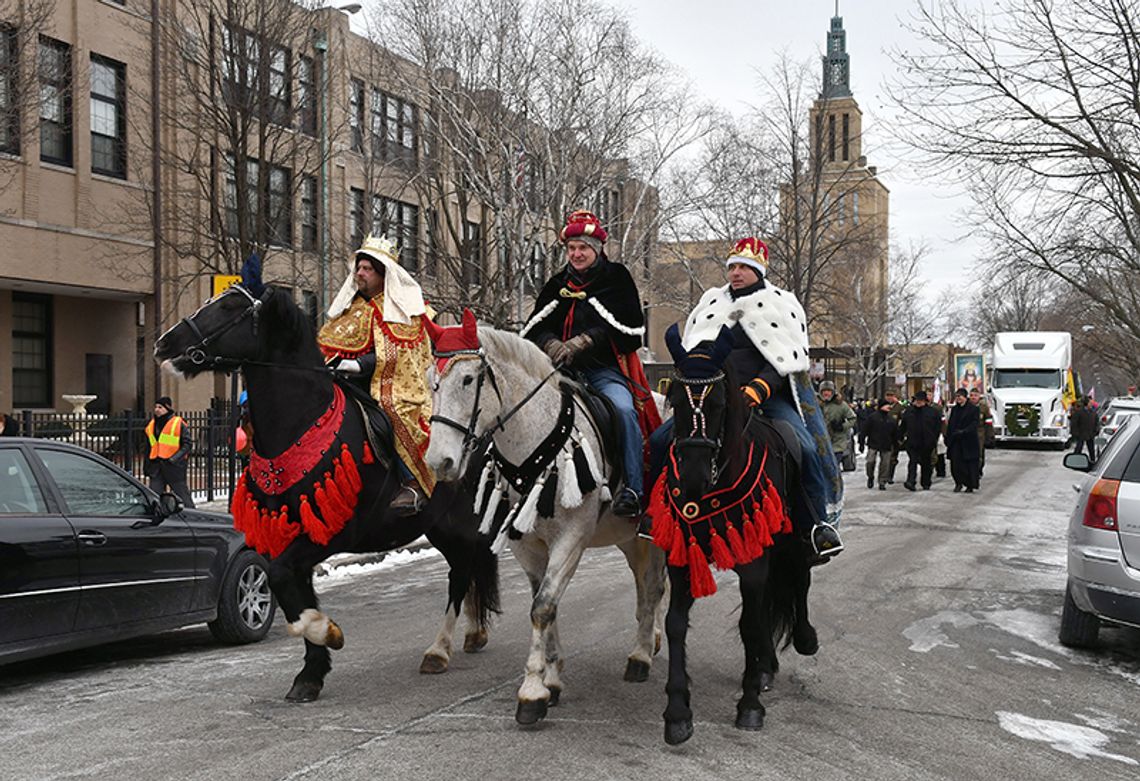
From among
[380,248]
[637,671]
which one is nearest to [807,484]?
[637,671]

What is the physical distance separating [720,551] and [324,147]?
22172mm

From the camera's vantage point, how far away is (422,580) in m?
11.6

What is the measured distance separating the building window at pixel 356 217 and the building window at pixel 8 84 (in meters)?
12.5

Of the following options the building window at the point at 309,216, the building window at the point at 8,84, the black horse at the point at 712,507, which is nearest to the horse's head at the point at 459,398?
the black horse at the point at 712,507

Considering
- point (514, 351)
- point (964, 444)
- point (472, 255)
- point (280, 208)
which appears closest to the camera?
point (514, 351)

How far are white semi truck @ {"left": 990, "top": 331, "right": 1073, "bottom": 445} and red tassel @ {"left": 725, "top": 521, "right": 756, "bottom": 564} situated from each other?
127 ft

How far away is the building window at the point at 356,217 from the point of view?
2708 centimetres


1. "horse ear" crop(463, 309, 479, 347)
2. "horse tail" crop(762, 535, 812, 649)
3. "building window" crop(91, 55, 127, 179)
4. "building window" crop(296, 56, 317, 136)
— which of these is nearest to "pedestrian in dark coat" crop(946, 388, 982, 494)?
"building window" crop(296, 56, 317, 136)

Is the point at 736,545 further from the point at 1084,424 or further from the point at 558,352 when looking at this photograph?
the point at 1084,424

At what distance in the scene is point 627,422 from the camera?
6582mm

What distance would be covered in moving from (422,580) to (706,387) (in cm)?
685

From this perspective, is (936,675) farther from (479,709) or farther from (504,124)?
(504,124)

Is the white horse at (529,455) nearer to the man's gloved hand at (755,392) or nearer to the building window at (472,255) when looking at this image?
the man's gloved hand at (755,392)

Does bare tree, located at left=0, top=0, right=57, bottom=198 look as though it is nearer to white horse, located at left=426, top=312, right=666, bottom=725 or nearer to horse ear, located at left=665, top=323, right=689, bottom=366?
white horse, located at left=426, top=312, right=666, bottom=725
